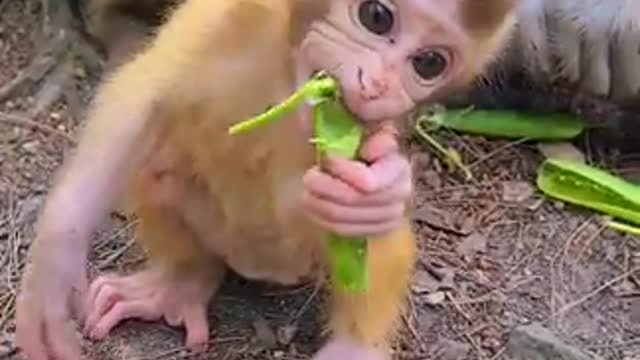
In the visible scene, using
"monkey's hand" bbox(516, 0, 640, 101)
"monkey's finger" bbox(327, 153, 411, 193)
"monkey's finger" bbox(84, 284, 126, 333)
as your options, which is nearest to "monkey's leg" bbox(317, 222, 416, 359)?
"monkey's finger" bbox(327, 153, 411, 193)

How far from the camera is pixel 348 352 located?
104 inches

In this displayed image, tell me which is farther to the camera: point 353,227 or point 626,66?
point 626,66

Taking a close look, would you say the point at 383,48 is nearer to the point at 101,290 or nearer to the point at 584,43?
the point at 101,290

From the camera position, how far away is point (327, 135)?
2.37 m

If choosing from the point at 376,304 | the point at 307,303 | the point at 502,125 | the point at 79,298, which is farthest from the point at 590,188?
the point at 79,298

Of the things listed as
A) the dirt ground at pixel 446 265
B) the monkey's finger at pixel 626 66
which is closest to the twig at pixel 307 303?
the dirt ground at pixel 446 265

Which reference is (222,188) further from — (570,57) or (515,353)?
(570,57)

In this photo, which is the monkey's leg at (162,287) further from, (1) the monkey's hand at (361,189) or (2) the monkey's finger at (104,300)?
(1) the monkey's hand at (361,189)

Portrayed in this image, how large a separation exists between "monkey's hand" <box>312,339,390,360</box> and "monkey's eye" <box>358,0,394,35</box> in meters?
0.51

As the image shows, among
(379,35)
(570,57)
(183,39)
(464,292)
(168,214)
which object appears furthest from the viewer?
(570,57)

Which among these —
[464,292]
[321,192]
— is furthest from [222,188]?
[464,292]

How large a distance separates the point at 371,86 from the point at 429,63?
134 mm

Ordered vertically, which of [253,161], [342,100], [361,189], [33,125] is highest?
[342,100]

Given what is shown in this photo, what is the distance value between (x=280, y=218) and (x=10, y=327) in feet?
1.52
